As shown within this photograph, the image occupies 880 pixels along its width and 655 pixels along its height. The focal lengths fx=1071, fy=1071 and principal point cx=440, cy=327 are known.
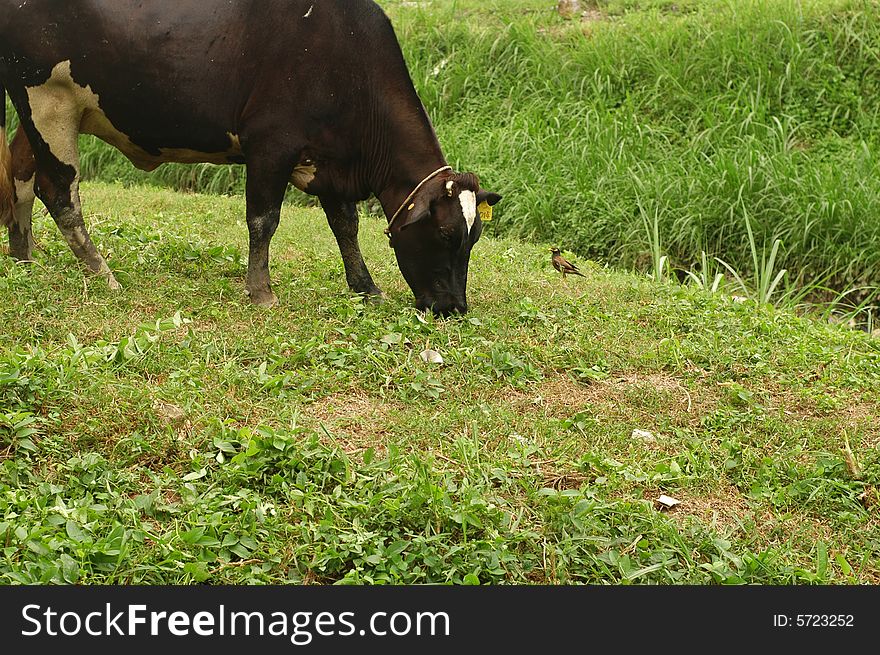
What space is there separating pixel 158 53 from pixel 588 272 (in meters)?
3.49

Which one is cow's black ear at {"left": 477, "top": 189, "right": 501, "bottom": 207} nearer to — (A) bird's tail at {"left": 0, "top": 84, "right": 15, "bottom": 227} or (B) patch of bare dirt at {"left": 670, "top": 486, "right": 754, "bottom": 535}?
(B) patch of bare dirt at {"left": 670, "top": 486, "right": 754, "bottom": 535}

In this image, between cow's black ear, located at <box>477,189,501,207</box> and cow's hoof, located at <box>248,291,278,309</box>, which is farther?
cow's hoof, located at <box>248,291,278,309</box>

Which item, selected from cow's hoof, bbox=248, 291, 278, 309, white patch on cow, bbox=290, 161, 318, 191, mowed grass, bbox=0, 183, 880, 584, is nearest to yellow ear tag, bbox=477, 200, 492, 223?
mowed grass, bbox=0, 183, 880, 584

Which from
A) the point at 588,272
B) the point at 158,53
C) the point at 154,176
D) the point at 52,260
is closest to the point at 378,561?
the point at 158,53

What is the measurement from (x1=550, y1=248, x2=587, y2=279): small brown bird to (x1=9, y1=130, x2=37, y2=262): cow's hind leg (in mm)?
3431

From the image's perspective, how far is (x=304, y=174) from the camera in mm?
5871

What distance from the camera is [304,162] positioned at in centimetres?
580

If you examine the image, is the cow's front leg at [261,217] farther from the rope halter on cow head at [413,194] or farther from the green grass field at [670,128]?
the green grass field at [670,128]

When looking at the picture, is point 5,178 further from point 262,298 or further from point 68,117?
point 262,298

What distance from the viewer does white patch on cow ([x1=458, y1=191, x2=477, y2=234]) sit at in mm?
5648

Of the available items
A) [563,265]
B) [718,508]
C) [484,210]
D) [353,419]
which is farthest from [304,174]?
[718,508]

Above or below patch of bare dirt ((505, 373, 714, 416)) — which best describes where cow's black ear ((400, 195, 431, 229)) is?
above

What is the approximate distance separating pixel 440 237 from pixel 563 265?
6.39ft

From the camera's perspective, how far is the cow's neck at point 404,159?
5871 mm
